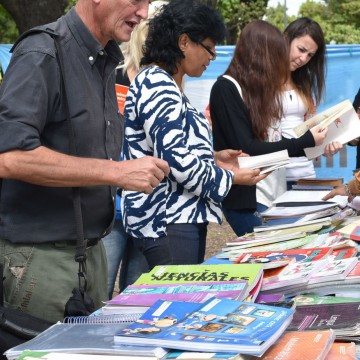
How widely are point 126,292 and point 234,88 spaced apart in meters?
1.65

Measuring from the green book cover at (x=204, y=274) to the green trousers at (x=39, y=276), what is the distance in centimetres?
23

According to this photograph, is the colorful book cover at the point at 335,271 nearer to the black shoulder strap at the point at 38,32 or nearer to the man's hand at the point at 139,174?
the man's hand at the point at 139,174

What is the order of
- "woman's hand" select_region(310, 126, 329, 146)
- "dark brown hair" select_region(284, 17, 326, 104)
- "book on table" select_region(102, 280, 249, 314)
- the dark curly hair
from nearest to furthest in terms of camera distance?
1. "book on table" select_region(102, 280, 249, 314)
2. the dark curly hair
3. "woman's hand" select_region(310, 126, 329, 146)
4. "dark brown hair" select_region(284, 17, 326, 104)

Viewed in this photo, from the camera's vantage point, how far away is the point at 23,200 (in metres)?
1.90

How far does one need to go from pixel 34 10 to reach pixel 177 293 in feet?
21.0

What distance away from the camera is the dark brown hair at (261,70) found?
3.23 m

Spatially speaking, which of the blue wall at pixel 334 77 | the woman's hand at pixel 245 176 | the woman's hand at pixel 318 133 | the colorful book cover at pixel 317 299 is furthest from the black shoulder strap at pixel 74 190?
the blue wall at pixel 334 77

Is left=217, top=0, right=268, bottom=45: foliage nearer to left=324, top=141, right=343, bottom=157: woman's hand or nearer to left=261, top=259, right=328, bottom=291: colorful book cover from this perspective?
left=324, top=141, right=343, bottom=157: woman's hand

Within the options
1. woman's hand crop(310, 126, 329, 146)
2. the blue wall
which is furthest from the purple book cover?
the blue wall

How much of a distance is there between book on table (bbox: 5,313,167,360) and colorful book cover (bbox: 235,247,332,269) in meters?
0.68

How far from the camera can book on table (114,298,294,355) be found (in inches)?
50.7

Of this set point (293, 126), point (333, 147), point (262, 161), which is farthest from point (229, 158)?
point (293, 126)

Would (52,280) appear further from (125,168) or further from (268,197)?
(268,197)

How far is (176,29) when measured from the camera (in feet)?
8.64
